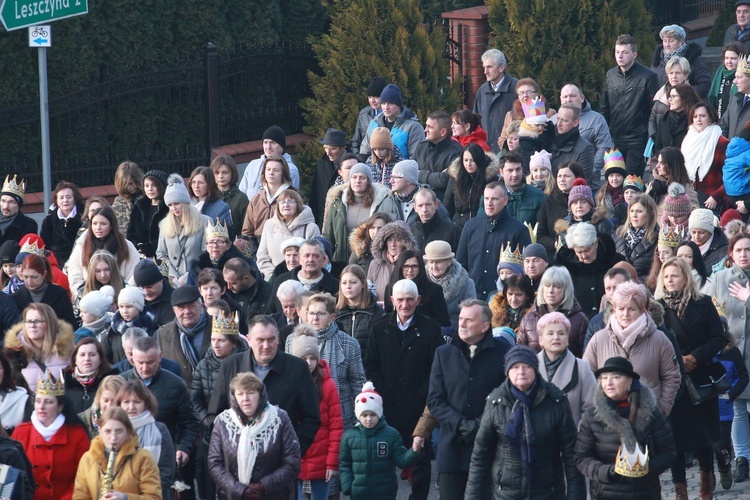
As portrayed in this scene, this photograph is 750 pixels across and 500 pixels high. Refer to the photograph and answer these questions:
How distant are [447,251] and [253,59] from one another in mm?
6889

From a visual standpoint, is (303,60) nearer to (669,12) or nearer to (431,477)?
(669,12)

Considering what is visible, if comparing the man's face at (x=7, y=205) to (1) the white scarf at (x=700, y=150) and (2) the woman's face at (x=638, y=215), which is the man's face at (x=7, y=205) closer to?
(2) the woman's face at (x=638, y=215)

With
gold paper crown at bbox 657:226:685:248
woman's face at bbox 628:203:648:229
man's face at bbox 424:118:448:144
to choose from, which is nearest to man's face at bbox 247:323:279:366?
gold paper crown at bbox 657:226:685:248

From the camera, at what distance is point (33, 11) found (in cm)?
1381

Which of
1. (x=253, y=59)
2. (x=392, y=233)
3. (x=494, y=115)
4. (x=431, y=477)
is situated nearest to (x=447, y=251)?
(x=392, y=233)

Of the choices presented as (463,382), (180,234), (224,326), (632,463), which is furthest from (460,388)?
(180,234)

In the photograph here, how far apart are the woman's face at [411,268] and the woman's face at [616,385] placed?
8.67ft

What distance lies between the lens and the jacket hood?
35.3 feet

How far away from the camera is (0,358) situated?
9.92m

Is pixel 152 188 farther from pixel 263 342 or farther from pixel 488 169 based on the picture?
pixel 263 342

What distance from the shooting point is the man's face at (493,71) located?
667 inches

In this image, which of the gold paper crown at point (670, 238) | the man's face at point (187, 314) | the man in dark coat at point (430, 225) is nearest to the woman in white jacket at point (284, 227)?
the man in dark coat at point (430, 225)

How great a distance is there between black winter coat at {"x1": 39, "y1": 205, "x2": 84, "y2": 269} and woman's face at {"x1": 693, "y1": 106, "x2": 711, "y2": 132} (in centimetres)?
583

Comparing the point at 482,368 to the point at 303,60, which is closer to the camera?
the point at 482,368
